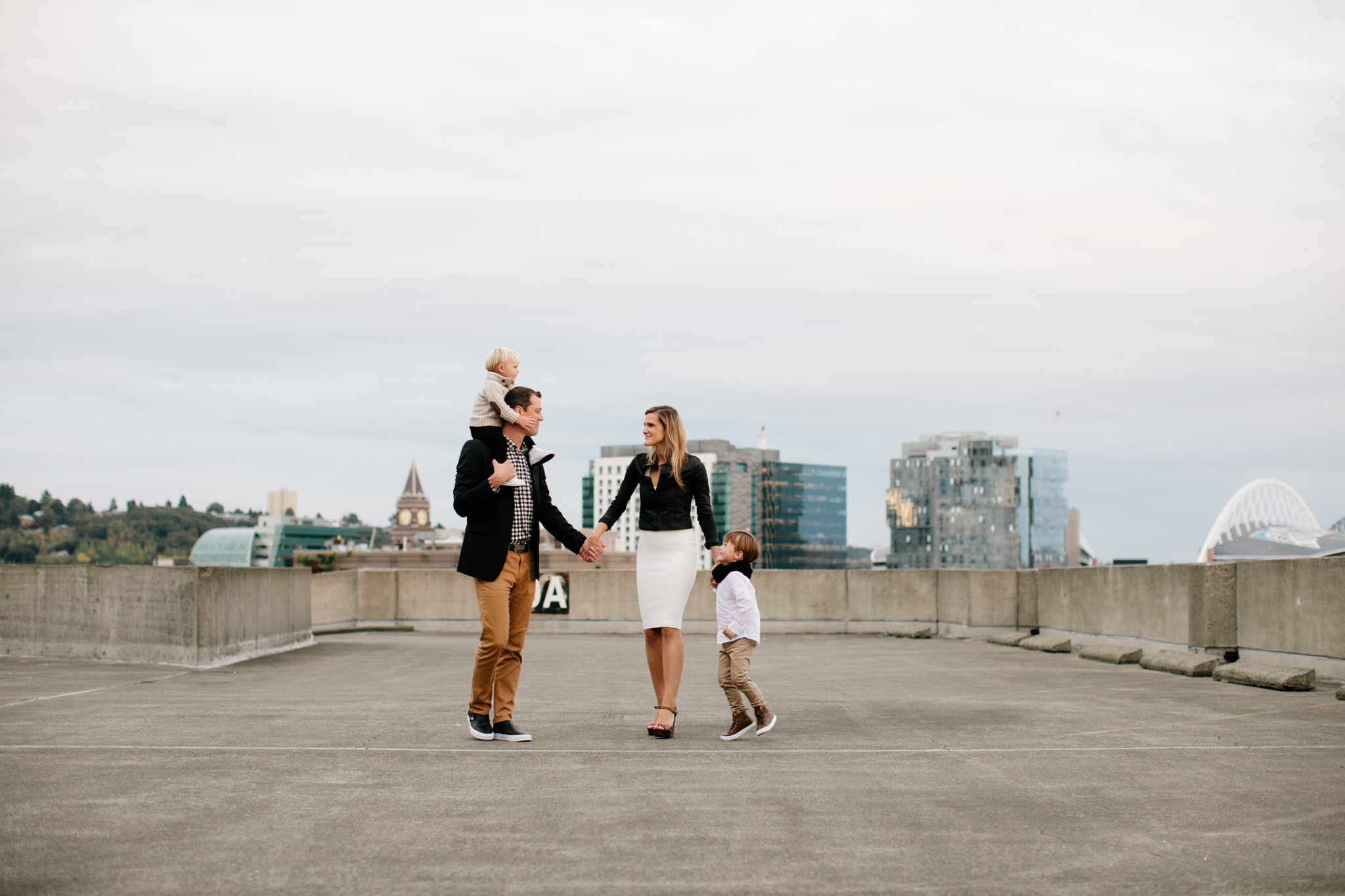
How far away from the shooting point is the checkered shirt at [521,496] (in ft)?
22.9

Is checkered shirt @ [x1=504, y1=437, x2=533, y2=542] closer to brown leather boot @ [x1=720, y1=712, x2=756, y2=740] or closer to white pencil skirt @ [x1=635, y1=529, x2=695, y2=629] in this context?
white pencil skirt @ [x1=635, y1=529, x2=695, y2=629]

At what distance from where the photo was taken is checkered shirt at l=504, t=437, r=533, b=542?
6.98 m

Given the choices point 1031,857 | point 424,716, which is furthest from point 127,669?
point 1031,857

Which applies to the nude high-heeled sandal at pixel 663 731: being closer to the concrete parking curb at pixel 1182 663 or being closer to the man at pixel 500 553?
the man at pixel 500 553

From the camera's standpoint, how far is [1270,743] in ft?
21.9

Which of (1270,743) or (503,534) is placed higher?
(503,534)

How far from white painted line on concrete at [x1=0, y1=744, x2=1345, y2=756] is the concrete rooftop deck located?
3 centimetres

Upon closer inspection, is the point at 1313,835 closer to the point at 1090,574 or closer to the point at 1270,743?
the point at 1270,743

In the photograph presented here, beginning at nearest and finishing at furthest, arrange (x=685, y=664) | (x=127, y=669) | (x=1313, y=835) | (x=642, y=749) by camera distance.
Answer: (x=1313, y=835) < (x=642, y=749) < (x=127, y=669) < (x=685, y=664)

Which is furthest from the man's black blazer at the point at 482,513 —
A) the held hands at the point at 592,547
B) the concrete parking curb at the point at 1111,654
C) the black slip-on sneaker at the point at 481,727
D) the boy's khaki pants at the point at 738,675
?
the concrete parking curb at the point at 1111,654

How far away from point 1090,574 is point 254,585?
9.95 metres

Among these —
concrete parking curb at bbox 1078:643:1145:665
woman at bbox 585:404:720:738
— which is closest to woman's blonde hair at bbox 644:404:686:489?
woman at bbox 585:404:720:738

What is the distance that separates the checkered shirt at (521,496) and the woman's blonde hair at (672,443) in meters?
0.78

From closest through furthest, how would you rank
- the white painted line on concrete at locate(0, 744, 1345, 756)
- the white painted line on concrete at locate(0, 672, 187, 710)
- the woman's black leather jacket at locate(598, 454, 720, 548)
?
the white painted line on concrete at locate(0, 744, 1345, 756) → the woman's black leather jacket at locate(598, 454, 720, 548) → the white painted line on concrete at locate(0, 672, 187, 710)
